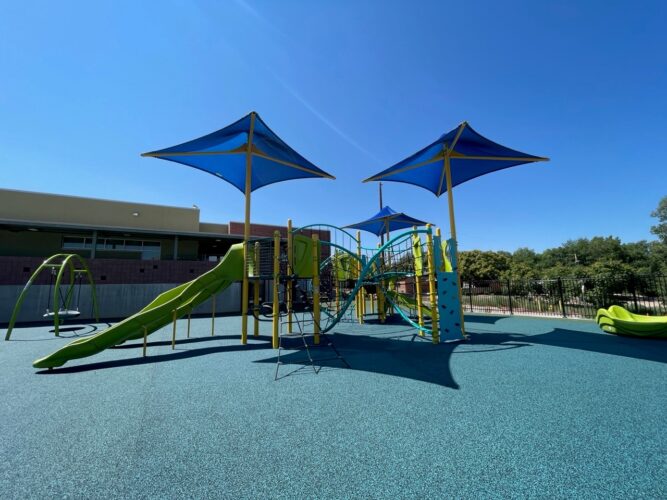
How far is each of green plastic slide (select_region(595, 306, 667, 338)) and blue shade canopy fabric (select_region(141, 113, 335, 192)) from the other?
962cm

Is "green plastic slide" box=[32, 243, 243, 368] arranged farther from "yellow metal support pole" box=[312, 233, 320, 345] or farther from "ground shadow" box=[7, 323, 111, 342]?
"ground shadow" box=[7, 323, 111, 342]

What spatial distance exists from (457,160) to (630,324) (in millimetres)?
6623

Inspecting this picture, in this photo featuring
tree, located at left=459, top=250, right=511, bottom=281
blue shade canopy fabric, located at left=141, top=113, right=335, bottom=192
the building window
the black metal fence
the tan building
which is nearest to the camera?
A: blue shade canopy fabric, located at left=141, top=113, right=335, bottom=192

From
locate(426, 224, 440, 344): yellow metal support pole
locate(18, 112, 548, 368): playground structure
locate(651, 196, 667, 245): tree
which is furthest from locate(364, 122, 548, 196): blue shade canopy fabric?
locate(651, 196, 667, 245): tree

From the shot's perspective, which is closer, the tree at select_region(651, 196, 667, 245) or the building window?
the building window

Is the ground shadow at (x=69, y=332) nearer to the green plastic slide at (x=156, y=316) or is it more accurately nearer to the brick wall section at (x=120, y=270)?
the green plastic slide at (x=156, y=316)

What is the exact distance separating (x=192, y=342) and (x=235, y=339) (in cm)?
119

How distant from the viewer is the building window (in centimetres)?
1873

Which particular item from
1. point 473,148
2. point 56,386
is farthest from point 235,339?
point 473,148

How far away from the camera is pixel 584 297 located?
1458 cm

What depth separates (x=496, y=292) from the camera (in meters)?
19.1

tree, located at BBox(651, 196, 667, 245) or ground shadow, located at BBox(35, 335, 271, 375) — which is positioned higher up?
tree, located at BBox(651, 196, 667, 245)

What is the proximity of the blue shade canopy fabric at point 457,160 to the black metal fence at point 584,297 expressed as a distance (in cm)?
617

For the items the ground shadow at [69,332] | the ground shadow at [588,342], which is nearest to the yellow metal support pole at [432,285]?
the ground shadow at [588,342]
